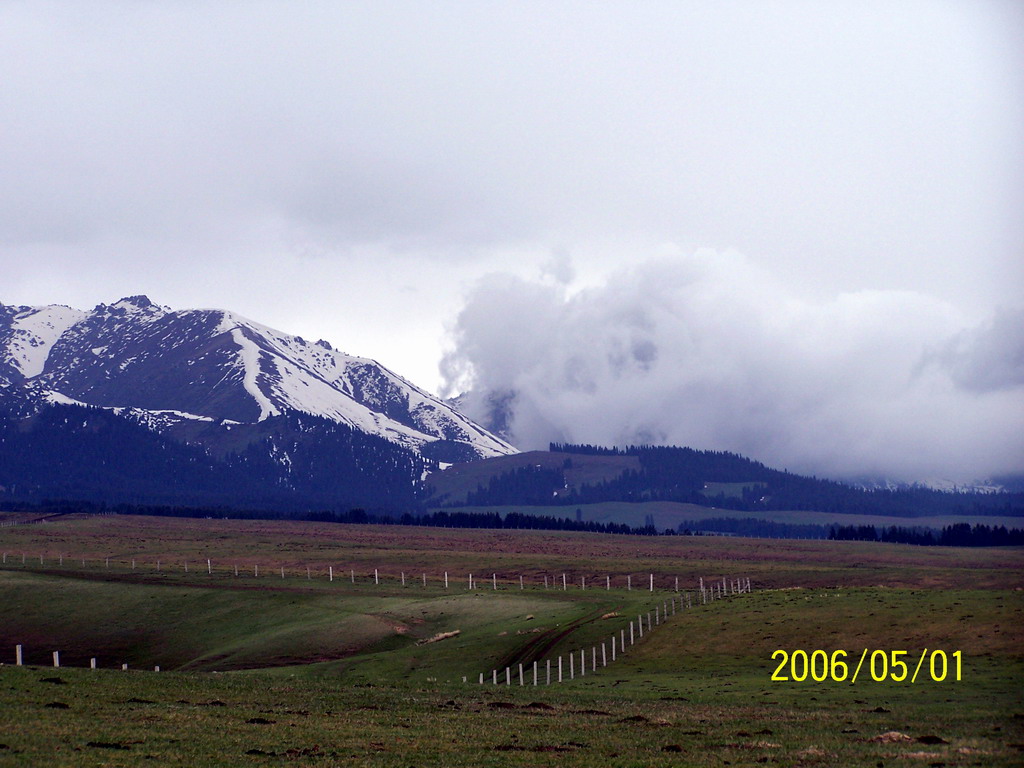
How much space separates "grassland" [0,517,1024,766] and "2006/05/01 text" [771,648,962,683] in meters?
0.88

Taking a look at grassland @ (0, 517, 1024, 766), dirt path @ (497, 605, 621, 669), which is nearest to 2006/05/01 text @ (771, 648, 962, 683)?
grassland @ (0, 517, 1024, 766)

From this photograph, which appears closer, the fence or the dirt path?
the fence

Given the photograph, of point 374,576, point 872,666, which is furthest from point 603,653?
point 374,576

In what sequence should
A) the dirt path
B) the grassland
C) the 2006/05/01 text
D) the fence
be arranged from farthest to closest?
the dirt path
the fence
the 2006/05/01 text
the grassland

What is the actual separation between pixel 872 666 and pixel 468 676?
2601 cm

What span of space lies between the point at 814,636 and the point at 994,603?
13.0 meters

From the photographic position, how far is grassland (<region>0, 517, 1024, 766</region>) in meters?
37.5

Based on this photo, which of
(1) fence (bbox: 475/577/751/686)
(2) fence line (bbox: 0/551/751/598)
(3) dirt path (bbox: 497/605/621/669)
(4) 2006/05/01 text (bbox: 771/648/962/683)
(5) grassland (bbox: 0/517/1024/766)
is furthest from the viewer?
(2) fence line (bbox: 0/551/751/598)

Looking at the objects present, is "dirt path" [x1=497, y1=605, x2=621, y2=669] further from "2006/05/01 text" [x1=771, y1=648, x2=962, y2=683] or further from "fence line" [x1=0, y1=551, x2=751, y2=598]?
"fence line" [x1=0, y1=551, x2=751, y2=598]

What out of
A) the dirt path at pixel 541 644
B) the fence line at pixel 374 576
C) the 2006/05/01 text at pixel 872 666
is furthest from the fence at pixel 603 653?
the fence line at pixel 374 576

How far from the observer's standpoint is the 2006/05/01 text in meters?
62.9

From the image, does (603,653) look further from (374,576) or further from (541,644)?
(374,576)

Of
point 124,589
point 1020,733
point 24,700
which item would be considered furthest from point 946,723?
point 124,589

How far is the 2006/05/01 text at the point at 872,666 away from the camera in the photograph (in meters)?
62.9
